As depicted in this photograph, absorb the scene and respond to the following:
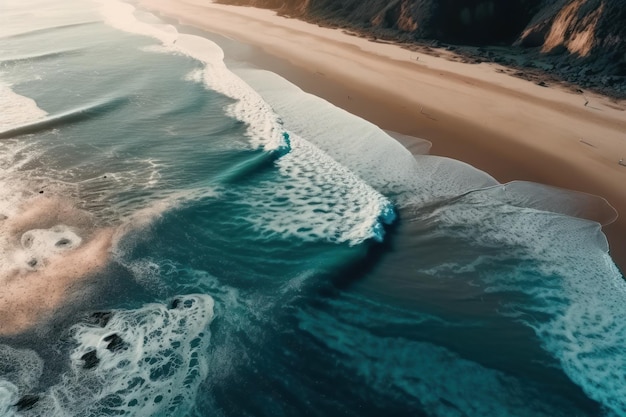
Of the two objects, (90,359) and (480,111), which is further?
(480,111)

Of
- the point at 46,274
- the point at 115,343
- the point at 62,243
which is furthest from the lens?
the point at 62,243

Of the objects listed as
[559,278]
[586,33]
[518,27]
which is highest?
[586,33]

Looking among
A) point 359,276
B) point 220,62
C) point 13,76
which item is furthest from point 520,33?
point 13,76

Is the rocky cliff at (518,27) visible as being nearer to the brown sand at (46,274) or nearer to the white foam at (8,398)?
the brown sand at (46,274)

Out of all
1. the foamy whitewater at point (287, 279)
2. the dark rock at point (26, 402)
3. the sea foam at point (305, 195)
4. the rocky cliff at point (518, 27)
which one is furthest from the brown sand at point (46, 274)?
the rocky cliff at point (518, 27)

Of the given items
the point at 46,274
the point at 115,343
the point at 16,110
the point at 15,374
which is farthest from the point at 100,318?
the point at 16,110

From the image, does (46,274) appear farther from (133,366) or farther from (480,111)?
(480,111)
